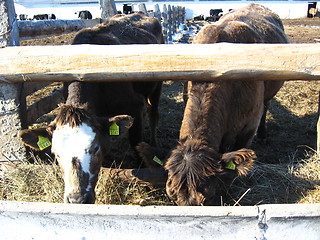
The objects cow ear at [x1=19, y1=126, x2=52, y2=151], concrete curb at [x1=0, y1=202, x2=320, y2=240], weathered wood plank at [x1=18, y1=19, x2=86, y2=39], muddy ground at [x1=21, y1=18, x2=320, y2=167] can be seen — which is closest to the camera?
concrete curb at [x1=0, y1=202, x2=320, y2=240]

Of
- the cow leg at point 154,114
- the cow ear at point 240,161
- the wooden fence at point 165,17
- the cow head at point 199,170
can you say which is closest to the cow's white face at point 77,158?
the cow head at point 199,170

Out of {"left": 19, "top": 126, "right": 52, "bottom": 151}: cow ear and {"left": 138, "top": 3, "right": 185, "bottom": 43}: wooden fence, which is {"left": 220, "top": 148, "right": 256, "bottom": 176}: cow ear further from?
{"left": 138, "top": 3, "right": 185, "bottom": 43}: wooden fence

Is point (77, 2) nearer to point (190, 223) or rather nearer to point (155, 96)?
point (155, 96)

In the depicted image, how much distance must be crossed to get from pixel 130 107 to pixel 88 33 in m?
1.10

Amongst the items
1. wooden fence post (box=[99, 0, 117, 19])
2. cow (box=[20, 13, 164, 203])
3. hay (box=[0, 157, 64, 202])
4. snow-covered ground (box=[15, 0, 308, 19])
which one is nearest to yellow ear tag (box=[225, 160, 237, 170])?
cow (box=[20, 13, 164, 203])

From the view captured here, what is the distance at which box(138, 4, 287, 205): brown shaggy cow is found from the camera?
9.51ft

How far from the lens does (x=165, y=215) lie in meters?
2.23

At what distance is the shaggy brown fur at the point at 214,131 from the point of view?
2898mm

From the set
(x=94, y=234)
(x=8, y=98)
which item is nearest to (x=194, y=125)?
(x=94, y=234)

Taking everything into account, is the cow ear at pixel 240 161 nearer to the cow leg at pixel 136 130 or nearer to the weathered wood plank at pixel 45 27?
the cow leg at pixel 136 130

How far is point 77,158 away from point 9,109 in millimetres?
1116

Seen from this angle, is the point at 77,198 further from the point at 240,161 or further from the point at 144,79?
the point at 240,161

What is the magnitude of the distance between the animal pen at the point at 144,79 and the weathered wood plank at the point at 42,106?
0.04 meters

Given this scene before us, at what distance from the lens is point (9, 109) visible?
3.51 m
